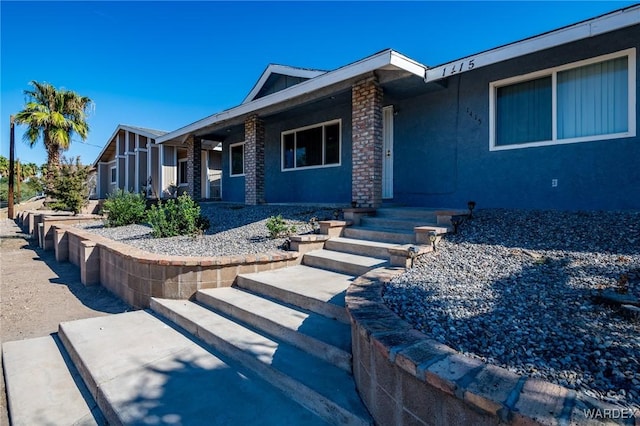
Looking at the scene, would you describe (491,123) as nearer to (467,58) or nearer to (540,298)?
(467,58)

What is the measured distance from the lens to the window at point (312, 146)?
9.63m

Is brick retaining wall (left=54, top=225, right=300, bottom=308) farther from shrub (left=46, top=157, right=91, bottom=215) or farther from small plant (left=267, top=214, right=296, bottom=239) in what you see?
shrub (left=46, top=157, right=91, bottom=215)

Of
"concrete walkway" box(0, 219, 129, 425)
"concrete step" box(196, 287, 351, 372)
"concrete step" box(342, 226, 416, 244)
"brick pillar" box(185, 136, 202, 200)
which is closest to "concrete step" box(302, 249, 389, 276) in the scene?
"concrete step" box(342, 226, 416, 244)

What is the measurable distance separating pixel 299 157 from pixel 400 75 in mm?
4731

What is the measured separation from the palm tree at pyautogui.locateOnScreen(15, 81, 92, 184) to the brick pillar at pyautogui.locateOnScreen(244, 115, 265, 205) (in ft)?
41.0

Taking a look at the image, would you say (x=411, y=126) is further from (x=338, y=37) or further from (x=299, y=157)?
(x=338, y=37)

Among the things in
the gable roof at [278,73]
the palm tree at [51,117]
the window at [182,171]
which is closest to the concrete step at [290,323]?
the gable roof at [278,73]

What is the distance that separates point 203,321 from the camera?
3580 mm

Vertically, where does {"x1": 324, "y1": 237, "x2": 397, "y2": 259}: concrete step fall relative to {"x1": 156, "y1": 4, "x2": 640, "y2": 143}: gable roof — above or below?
below

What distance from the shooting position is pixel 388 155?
330 inches

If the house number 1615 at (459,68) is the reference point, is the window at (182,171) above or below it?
below

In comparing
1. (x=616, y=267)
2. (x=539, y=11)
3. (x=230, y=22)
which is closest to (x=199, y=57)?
(x=230, y=22)

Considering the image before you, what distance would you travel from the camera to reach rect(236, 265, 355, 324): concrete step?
3273mm

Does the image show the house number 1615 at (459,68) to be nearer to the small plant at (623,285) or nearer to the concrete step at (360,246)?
the concrete step at (360,246)
